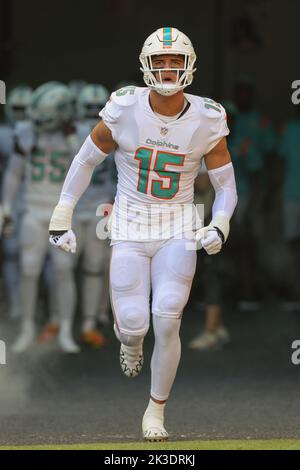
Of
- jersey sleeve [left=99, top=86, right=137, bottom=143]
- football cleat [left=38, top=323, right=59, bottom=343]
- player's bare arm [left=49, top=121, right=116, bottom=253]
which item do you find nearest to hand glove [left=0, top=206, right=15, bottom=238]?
football cleat [left=38, top=323, right=59, bottom=343]

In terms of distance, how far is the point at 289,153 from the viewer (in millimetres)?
12180

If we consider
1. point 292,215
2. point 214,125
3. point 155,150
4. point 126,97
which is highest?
point 126,97

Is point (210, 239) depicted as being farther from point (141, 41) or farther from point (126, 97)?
point (141, 41)

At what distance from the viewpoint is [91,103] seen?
1097 centimetres

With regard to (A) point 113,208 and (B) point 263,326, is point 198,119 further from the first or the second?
(B) point 263,326

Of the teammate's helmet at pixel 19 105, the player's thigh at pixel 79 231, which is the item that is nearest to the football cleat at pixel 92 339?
the player's thigh at pixel 79 231

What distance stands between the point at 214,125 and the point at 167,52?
16.6 inches

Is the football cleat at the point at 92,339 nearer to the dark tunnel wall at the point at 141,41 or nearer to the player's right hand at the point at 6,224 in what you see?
the player's right hand at the point at 6,224

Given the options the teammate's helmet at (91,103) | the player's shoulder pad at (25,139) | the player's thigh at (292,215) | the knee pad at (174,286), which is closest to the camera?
the knee pad at (174,286)

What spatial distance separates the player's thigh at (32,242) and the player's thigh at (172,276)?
3267 millimetres

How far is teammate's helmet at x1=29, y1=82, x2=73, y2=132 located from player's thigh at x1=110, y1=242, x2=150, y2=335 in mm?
3356

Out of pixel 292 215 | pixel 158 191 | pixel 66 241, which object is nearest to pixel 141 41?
pixel 292 215

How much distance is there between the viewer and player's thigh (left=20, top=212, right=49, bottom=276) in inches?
419

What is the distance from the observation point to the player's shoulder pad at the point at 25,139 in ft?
34.7
